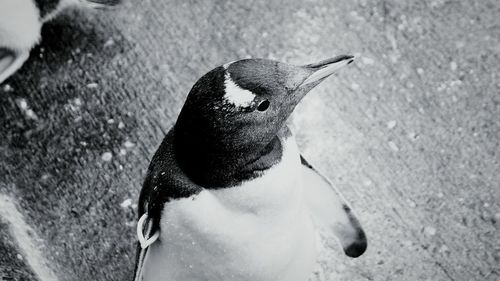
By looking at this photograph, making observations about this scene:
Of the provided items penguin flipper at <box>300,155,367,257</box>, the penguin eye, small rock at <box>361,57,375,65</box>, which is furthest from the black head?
small rock at <box>361,57,375,65</box>

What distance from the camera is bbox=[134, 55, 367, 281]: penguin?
3.22ft

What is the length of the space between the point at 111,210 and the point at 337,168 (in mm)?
704

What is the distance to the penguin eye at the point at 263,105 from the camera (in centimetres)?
100

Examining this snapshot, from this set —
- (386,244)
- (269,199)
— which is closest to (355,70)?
(386,244)

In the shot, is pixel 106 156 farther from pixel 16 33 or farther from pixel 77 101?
pixel 16 33

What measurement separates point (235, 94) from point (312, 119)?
839mm

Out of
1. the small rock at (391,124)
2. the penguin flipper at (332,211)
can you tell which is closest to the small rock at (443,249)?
the penguin flipper at (332,211)

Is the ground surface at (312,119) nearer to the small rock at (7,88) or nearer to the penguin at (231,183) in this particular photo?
the small rock at (7,88)

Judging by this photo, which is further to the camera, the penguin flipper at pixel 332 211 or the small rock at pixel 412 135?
the small rock at pixel 412 135

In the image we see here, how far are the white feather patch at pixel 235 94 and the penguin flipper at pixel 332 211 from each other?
422 millimetres

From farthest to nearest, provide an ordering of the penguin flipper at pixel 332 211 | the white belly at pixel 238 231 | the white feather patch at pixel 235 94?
the penguin flipper at pixel 332 211, the white belly at pixel 238 231, the white feather patch at pixel 235 94

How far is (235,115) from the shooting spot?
0.97 meters

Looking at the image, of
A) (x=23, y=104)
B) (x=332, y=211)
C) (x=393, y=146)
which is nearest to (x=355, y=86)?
(x=393, y=146)

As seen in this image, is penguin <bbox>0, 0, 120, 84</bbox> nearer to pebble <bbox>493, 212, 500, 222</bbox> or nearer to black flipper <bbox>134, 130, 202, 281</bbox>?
black flipper <bbox>134, 130, 202, 281</bbox>
